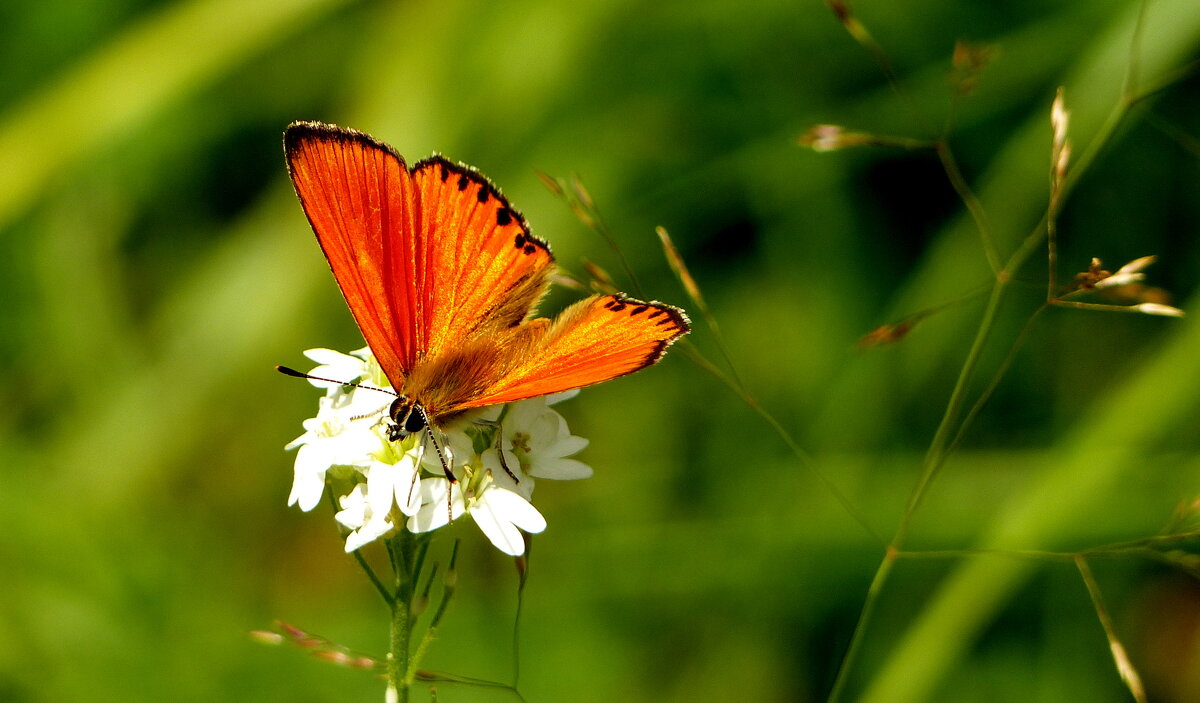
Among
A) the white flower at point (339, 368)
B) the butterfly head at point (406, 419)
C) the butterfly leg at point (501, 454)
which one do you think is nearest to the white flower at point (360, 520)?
the butterfly head at point (406, 419)

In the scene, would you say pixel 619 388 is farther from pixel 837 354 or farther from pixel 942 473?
pixel 942 473

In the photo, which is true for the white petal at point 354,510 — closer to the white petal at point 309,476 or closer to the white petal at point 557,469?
the white petal at point 309,476

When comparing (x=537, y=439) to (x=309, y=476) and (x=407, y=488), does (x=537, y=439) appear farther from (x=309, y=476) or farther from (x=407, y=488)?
(x=309, y=476)

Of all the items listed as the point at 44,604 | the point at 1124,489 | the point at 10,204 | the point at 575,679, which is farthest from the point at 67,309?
the point at 1124,489

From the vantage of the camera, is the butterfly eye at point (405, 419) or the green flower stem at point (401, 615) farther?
the butterfly eye at point (405, 419)

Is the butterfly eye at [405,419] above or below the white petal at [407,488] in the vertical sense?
above

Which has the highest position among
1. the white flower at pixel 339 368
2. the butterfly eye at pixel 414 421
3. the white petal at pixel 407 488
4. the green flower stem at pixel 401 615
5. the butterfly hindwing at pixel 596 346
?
the white flower at pixel 339 368

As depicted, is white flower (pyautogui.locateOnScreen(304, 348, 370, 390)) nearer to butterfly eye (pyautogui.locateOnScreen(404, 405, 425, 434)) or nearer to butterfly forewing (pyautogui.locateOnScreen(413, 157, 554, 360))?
butterfly forewing (pyautogui.locateOnScreen(413, 157, 554, 360))

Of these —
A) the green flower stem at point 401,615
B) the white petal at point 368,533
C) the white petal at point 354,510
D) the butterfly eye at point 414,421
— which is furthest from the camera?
the butterfly eye at point 414,421
